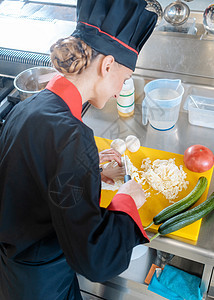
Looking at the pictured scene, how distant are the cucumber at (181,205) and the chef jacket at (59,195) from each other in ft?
0.51

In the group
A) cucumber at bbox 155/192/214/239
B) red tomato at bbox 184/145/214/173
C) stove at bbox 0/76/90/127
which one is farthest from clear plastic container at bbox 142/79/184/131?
cucumber at bbox 155/192/214/239

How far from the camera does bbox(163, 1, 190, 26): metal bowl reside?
1.28 meters

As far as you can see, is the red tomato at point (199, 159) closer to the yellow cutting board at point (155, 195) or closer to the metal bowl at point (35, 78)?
the yellow cutting board at point (155, 195)

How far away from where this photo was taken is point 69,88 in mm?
772

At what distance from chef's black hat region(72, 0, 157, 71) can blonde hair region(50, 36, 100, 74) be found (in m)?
0.02

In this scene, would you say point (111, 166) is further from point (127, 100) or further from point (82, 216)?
point (82, 216)

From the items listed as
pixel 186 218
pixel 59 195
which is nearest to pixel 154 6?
pixel 186 218

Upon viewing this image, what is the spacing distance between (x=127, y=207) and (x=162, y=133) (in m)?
0.54

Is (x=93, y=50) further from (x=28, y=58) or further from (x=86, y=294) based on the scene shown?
(x=86, y=294)

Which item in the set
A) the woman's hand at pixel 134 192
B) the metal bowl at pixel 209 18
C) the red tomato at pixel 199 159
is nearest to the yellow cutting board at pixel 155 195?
the red tomato at pixel 199 159

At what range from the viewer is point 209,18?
1199mm

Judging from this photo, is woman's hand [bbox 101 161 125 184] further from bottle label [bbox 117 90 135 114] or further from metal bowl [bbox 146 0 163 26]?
metal bowl [bbox 146 0 163 26]

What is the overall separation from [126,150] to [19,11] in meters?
1.01

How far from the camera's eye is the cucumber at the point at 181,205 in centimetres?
91
